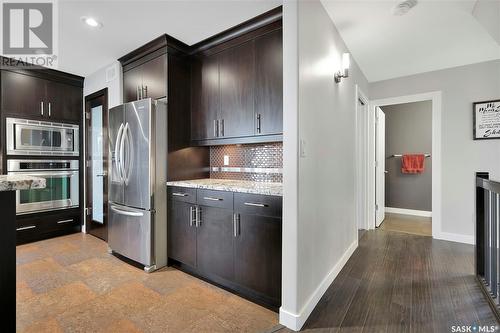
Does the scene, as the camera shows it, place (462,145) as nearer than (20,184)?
No

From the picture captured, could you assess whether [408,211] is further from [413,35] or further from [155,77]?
[155,77]

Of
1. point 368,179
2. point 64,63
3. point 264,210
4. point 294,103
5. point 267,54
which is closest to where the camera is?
point 294,103

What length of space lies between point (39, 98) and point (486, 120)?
247 inches

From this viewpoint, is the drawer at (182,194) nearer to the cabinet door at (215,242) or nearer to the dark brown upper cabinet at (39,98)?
the cabinet door at (215,242)

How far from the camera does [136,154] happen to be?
2.60 meters

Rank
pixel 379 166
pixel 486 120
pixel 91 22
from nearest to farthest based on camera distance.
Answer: pixel 91 22 → pixel 486 120 → pixel 379 166

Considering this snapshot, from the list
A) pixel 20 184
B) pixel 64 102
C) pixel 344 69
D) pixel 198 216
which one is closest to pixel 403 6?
pixel 344 69

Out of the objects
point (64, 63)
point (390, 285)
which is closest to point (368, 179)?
point (390, 285)

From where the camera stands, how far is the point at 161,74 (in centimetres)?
267

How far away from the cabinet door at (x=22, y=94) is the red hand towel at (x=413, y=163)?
6693 millimetres

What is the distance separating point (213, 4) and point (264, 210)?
176 centimetres

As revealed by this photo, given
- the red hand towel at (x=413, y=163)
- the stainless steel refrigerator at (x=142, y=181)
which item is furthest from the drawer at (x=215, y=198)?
the red hand towel at (x=413, y=163)

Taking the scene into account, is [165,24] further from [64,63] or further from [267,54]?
[64,63]

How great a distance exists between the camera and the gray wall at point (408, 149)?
5.09 metres
